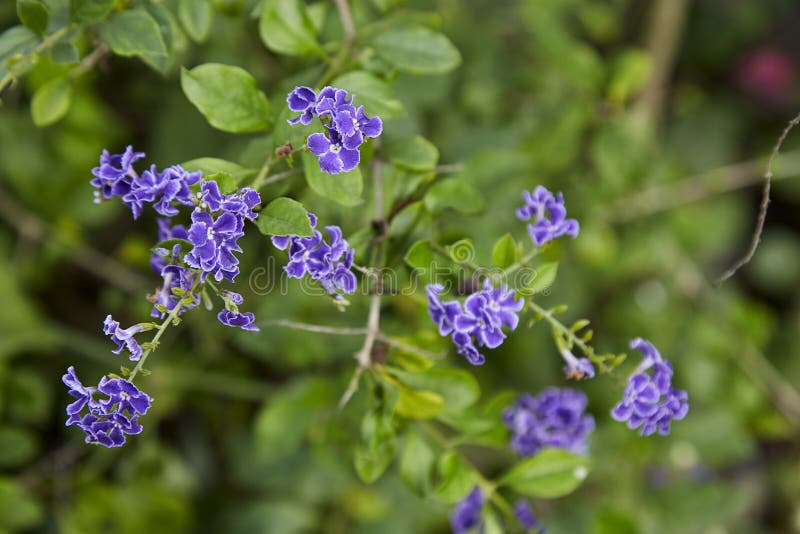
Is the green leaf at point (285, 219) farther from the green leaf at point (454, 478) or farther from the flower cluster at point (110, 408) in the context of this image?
the green leaf at point (454, 478)

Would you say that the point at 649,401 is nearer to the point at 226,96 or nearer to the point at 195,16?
the point at 226,96

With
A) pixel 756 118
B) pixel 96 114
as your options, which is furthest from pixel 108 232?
pixel 756 118

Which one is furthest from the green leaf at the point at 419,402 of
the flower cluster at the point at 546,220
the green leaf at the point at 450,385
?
the flower cluster at the point at 546,220

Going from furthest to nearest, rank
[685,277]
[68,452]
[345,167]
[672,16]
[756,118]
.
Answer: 1. [756,118]
2. [672,16]
3. [685,277]
4. [68,452]
5. [345,167]

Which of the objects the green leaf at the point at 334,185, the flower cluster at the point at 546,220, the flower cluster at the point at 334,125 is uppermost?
the flower cluster at the point at 334,125

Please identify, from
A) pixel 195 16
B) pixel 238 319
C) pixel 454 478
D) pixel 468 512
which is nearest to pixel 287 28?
pixel 195 16

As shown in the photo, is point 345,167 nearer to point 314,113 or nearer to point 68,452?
point 314,113
